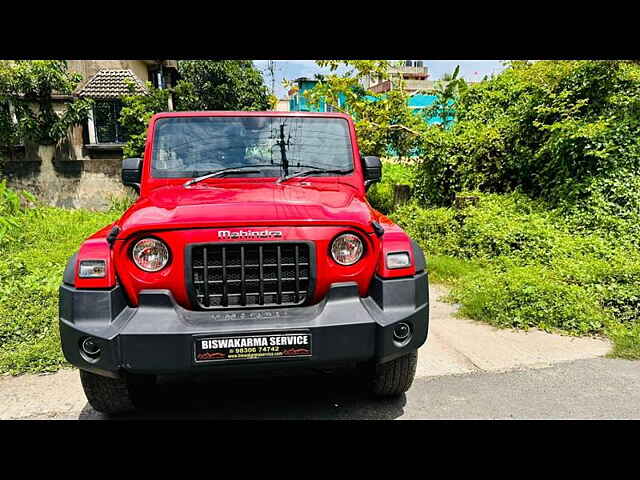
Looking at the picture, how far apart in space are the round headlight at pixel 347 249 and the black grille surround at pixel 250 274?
15cm

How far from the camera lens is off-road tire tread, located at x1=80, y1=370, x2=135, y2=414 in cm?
309

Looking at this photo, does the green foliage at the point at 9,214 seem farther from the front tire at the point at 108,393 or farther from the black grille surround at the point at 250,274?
the black grille surround at the point at 250,274

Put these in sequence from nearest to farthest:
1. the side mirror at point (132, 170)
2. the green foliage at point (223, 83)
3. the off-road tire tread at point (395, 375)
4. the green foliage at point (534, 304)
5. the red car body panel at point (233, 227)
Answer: the red car body panel at point (233, 227), the off-road tire tread at point (395, 375), the side mirror at point (132, 170), the green foliage at point (534, 304), the green foliage at point (223, 83)

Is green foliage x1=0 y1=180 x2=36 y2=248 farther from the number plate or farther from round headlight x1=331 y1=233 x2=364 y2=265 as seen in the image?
round headlight x1=331 y1=233 x2=364 y2=265

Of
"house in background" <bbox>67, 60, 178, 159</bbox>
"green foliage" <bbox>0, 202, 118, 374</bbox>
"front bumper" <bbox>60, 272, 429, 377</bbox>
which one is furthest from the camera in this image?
"house in background" <bbox>67, 60, 178, 159</bbox>

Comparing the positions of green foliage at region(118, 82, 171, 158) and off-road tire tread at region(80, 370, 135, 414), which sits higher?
green foliage at region(118, 82, 171, 158)

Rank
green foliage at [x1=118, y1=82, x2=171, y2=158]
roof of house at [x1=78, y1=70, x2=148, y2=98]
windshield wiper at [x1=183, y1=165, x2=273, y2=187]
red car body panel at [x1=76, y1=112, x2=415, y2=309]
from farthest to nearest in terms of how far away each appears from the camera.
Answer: roof of house at [x1=78, y1=70, x2=148, y2=98] → green foliage at [x1=118, y1=82, x2=171, y2=158] → windshield wiper at [x1=183, y1=165, x2=273, y2=187] → red car body panel at [x1=76, y1=112, x2=415, y2=309]

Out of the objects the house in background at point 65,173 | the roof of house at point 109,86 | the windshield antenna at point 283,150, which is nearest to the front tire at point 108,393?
the windshield antenna at point 283,150

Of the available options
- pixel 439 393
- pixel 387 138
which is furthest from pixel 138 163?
pixel 387 138

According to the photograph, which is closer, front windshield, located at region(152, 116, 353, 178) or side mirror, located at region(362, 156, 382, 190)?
front windshield, located at region(152, 116, 353, 178)

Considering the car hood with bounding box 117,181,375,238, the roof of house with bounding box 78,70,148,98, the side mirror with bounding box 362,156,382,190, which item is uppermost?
the roof of house with bounding box 78,70,148,98

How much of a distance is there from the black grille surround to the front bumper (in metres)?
0.07

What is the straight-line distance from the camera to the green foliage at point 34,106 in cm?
1273

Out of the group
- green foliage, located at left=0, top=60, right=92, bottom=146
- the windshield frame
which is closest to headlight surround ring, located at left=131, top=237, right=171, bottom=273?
the windshield frame
